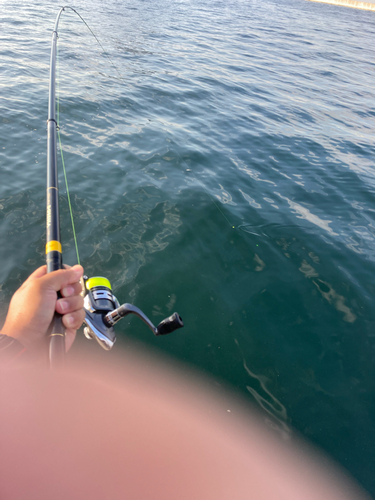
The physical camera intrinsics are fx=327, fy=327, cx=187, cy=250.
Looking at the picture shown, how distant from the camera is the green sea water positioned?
3.40m

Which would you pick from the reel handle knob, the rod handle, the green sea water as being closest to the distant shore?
the green sea water

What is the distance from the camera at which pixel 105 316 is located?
101 inches

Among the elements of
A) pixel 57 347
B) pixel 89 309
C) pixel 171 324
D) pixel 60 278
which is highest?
pixel 60 278

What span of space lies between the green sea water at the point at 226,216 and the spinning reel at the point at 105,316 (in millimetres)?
820

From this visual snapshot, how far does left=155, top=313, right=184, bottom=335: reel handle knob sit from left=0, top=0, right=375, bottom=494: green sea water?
1208mm

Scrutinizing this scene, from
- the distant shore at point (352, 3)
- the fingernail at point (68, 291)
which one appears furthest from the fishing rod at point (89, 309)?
the distant shore at point (352, 3)

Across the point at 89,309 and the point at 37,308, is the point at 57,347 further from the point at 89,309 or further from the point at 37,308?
the point at 89,309

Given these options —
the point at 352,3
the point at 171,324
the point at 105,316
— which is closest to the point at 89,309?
the point at 105,316

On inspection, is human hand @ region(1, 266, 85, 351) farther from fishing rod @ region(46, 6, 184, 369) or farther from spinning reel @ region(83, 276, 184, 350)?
spinning reel @ region(83, 276, 184, 350)

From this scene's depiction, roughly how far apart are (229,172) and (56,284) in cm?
521

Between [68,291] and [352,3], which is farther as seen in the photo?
[352,3]

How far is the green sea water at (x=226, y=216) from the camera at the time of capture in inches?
134

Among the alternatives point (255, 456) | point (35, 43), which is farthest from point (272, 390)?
point (35, 43)

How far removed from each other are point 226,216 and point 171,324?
3212 mm
